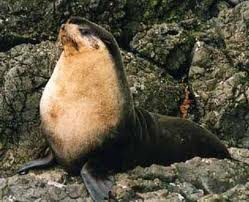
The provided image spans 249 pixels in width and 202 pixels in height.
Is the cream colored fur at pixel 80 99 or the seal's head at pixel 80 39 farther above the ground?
the seal's head at pixel 80 39

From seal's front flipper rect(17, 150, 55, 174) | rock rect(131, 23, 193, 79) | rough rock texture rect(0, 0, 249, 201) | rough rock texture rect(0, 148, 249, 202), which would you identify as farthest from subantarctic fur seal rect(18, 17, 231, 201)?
rock rect(131, 23, 193, 79)

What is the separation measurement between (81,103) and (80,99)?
0.05 metres

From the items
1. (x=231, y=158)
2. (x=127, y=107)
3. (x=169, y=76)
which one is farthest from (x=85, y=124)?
(x=169, y=76)

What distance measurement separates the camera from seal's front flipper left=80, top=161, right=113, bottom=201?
22.3 ft

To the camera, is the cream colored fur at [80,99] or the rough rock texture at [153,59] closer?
the cream colored fur at [80,99]

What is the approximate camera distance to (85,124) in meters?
7.21

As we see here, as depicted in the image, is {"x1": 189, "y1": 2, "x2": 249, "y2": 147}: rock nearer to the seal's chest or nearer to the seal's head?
the seal's chest

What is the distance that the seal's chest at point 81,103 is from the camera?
723cm

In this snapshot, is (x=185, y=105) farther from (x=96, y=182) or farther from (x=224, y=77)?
(x=96, y=182)

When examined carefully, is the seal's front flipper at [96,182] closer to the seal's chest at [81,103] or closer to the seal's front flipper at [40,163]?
the seal's chest at [81,103]

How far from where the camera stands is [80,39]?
7488mm

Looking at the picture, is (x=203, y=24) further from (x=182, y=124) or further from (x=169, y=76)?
(x=182, y=124)

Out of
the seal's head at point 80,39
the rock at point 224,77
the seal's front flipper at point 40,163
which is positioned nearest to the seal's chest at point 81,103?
the seal's head at point 80,39

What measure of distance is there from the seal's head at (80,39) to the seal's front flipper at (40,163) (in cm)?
104
